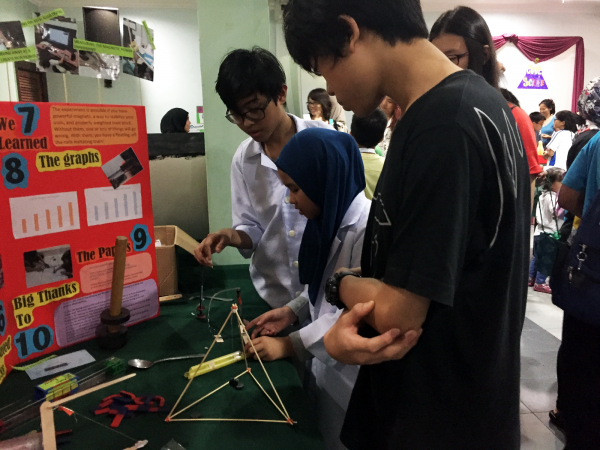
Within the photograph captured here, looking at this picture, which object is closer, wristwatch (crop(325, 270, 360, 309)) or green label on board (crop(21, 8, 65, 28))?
wristwatch (crop(325, 270, 360, 309))

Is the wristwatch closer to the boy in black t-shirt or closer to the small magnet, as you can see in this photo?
the boy in black t-shirt

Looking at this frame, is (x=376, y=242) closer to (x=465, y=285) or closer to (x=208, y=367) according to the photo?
(x=465, y=285)

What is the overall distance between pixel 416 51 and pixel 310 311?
2.70 ft

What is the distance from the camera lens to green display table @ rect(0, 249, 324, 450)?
2.42ft

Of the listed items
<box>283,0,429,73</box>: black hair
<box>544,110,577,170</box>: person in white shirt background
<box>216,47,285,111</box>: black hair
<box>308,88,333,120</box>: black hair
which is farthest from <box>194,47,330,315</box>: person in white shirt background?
<box>544,110,577,170</box>: person in white shirt background

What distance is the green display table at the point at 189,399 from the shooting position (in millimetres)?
737

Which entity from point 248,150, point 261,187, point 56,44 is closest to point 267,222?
point 261,187

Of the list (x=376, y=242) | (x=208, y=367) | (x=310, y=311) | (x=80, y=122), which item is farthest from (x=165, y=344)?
(x=376, y=242)

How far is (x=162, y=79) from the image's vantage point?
6781 millimetres

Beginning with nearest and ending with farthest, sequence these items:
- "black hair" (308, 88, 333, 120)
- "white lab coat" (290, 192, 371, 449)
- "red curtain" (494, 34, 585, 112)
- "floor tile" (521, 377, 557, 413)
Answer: "white lab coat" (290, 192, 371, 449) → "floor tile" (521, 377, 557, 413) → "black hair" (308, 88, 333, 120) → "red curtain" (494, 34, 585, 112)

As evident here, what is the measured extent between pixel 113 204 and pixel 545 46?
28.1ft

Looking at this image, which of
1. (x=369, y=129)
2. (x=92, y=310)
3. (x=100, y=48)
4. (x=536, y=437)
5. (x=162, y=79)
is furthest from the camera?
(x=162, y=79)

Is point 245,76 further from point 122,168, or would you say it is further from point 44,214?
point 44,214

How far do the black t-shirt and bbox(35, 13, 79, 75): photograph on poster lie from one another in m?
1.10
